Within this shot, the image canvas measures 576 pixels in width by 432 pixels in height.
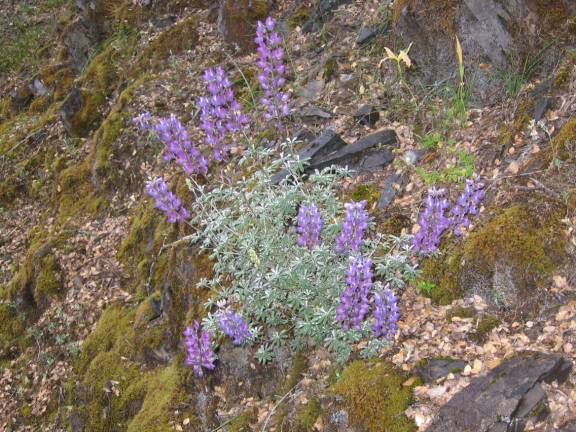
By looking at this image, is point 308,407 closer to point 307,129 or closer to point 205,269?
point 205,269

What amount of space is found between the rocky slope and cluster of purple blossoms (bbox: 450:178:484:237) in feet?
0.45

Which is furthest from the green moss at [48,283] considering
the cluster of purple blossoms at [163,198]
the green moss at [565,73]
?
the green moss at [565,73]

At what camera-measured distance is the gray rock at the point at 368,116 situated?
561cm

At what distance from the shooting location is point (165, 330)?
5488 millimetres

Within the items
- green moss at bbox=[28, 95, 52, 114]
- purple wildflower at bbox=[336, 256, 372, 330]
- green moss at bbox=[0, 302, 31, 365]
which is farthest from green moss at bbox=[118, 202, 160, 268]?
green moss at bbox=[28, 95, 52, 114]

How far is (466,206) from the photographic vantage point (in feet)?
12.3

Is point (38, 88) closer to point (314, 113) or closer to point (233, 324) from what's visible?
point (314, 113)

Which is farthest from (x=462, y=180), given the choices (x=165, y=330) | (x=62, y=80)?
(x=62, y=80)

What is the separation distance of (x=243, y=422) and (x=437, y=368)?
5.24ft

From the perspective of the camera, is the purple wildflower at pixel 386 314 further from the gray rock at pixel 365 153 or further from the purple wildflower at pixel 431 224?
the gray rock at pixel 365 153

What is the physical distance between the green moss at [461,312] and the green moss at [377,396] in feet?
1.82

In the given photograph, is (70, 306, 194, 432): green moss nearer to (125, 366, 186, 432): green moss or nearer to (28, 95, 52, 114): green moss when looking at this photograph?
(125, 366, 186, 432): green moss

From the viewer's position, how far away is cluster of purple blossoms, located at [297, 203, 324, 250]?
145 inches

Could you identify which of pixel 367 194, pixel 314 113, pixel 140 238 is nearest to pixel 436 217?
pixel 367 194
